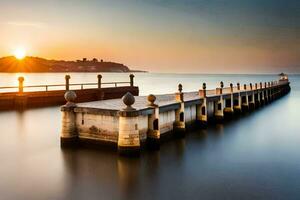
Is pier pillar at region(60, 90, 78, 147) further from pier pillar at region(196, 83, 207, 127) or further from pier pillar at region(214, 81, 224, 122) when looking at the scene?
pier pillar at region(214, 81, 224, 122)

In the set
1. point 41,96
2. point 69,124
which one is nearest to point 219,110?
point 69,124

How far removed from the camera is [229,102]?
27.2m

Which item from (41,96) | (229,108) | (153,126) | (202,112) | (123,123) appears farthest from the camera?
(41,96)

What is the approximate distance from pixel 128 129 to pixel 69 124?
11.9 ft

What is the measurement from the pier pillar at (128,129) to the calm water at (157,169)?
1.52ft

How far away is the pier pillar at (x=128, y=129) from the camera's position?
12.3m

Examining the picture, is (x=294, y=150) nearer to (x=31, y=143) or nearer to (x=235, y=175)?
(x=235, y=175)

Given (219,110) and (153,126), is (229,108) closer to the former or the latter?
(219,110)

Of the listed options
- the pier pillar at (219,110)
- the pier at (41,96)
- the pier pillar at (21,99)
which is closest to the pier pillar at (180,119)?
the pier pillar at (219,110)

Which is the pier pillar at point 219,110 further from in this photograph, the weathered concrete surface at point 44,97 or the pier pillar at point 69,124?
the weathered concrete surface at point 44,97

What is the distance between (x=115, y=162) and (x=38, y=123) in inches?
440

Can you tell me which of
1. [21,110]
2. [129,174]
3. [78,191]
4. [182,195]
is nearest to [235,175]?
[182,195]

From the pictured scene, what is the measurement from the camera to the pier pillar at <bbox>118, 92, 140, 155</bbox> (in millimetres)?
12336

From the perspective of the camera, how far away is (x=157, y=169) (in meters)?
12.5
